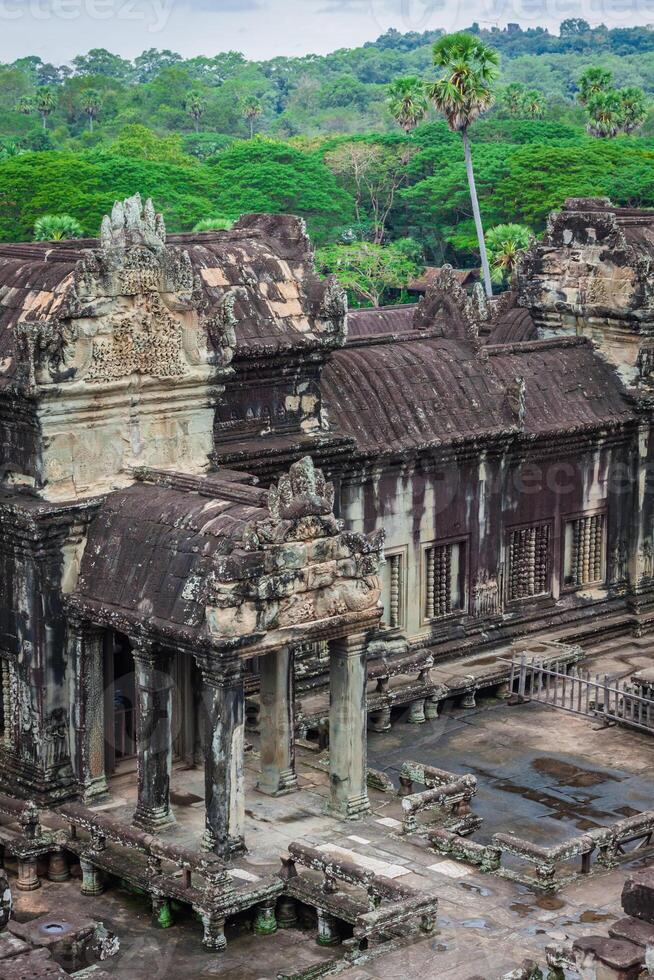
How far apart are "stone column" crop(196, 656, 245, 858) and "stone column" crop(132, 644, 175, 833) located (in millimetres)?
1183

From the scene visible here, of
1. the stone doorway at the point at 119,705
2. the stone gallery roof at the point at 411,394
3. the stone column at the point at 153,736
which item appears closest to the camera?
the stone column at the point at 153,736

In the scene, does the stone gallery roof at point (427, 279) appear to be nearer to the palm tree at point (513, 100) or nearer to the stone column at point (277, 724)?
the palm tree at point (513, 100)

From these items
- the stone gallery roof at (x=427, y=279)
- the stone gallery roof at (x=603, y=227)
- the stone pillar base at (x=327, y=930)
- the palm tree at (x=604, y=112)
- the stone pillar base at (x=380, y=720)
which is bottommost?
→ the stone pillar base at (x=327, y=930)

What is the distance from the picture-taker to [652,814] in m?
30.5

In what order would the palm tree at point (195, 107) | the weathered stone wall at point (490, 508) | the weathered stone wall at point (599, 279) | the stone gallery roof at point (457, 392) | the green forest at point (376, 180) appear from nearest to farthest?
1. the stone gallery roof at point (457, 392)
2. the weathered stone wall at point (490, 508)
3. the weathered stone wall at point (599, 279)
4. the green forest at point (376, 180)
5. the palm tree at point (195, 107)

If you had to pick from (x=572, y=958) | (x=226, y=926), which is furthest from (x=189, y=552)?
(x=572, y=958)

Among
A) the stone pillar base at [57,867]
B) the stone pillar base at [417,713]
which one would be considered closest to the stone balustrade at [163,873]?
the stone pillar base at [57,867]

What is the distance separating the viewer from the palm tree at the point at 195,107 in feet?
561

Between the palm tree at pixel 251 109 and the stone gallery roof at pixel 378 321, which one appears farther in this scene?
the palm tree at pixel 251 109

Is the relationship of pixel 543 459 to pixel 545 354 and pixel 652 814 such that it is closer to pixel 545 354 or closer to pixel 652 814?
Answer: pixel 545 354

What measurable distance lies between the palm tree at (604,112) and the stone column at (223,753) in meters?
105

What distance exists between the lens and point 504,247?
292 feet

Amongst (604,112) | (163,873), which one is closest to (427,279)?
(604,112)

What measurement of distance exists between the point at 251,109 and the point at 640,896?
16065 cm
